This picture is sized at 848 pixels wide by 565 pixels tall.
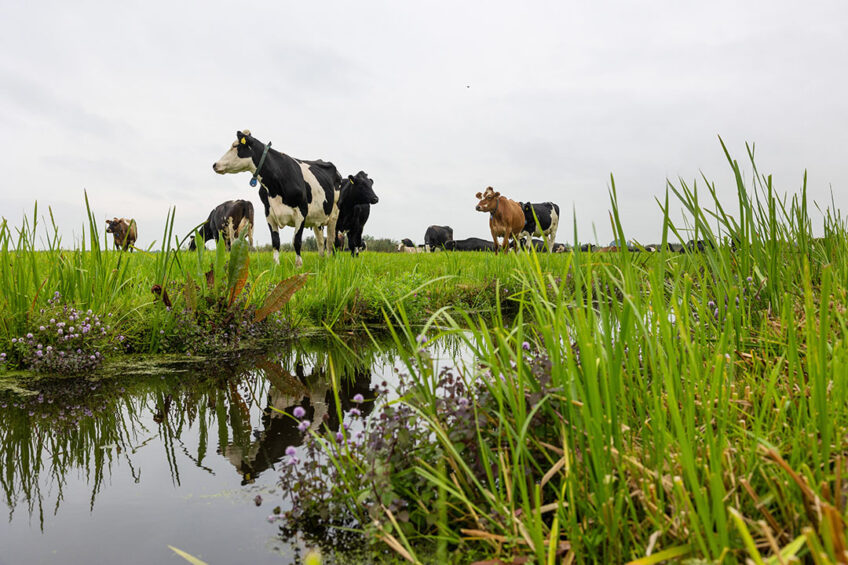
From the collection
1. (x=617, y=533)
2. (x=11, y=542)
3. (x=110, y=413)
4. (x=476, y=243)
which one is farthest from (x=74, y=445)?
(x=476, y=243)

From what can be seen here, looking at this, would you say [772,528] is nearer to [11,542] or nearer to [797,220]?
[11,542]

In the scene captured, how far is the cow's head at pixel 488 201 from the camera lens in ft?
47.1

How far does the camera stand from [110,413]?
8.61ft

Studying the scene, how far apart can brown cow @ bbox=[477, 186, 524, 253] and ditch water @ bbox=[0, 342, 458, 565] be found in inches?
450

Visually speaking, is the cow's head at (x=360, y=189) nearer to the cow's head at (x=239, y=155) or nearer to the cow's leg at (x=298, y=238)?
the cow's leg at (x=298, y=238)

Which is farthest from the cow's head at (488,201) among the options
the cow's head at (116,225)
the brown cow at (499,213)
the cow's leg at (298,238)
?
the cow's head at (116,225)

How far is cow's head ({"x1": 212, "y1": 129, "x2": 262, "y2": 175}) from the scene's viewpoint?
9492mm

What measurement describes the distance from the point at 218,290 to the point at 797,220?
13.2 ft

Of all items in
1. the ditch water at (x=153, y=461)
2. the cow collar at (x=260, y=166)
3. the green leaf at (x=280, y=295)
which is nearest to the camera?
the ditch water at (x=153, y=461)

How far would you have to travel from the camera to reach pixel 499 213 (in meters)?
14.6

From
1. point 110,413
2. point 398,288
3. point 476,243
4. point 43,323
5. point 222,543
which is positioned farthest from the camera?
point 476,243

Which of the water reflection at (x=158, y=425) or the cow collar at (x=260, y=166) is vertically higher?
the cow collar at (x=260, y=166)

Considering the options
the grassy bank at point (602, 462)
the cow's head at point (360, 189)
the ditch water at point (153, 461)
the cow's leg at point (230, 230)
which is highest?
the cow's head at point (360, 189)

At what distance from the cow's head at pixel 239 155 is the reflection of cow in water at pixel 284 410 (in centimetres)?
666
